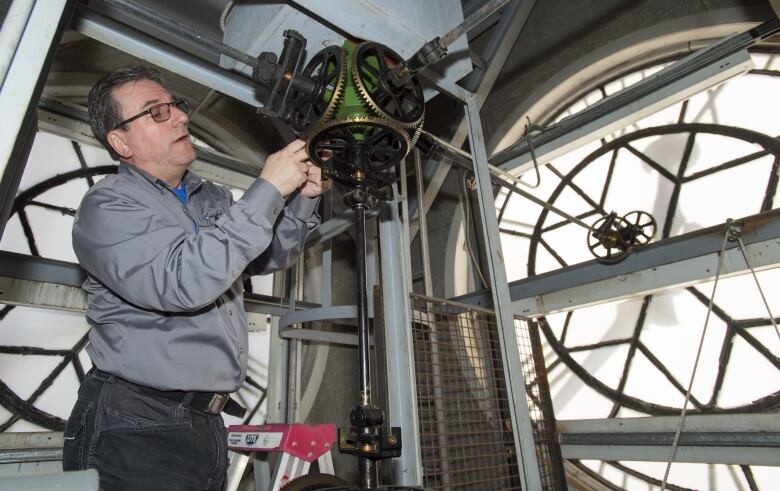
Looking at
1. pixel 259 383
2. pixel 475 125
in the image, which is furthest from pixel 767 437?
pixel 259 383

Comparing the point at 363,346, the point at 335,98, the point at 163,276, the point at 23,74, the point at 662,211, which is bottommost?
the point at 363,346

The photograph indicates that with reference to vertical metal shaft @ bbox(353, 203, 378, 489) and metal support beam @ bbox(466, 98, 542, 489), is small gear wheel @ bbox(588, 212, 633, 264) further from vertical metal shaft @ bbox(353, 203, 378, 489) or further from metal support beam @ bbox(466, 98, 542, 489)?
vertical metal shaft @ bbox(353, 203, 378, 489)

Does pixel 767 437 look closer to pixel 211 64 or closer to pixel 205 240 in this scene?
pixel 205 240

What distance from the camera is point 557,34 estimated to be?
225 centimetres

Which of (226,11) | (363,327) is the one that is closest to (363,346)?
(363,327)

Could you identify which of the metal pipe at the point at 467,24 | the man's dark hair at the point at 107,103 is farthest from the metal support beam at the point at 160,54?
the metal pipe at the point at 467,24

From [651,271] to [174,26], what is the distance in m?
1.65

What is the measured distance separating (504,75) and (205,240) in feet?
7.20

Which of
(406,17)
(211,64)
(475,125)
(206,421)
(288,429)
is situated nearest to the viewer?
(206,421)

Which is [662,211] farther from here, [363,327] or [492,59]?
[363,327]

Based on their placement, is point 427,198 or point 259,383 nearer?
point 427,198

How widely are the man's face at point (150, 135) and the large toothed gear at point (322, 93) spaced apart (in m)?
0.27

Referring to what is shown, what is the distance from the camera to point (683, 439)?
4.81 ft

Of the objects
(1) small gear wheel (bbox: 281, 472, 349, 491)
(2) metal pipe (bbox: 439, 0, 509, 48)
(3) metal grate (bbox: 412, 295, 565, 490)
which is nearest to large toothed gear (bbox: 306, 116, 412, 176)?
(2) metal pipe (bbox: 439, 0, 509, 48)
